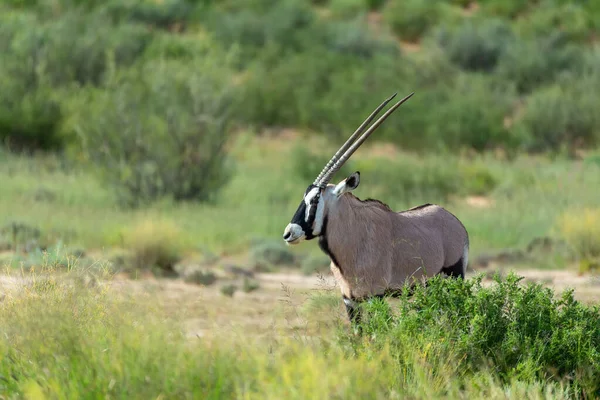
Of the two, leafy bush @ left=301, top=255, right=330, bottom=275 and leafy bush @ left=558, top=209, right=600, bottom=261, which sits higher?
leafy bush @ left=558, top=209, right=600, bottom=261

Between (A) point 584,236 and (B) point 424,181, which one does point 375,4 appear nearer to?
(B) point 424,181

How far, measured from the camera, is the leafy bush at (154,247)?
46.0 ft

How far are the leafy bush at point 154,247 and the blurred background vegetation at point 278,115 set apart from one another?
4 centimetres

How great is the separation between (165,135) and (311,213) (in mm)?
13033

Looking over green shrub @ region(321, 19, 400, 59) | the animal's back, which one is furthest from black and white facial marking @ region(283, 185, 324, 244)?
green shrub @ region(321, 19, 400, 59)

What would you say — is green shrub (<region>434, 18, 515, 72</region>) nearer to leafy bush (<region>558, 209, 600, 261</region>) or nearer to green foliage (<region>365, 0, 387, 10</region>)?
green foliage (<region>365, 0, 387, 10</region>)

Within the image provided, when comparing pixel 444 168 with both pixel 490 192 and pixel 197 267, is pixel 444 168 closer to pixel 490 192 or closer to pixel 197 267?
pixel 490 192

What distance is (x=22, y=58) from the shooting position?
1077 inches

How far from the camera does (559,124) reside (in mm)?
27797

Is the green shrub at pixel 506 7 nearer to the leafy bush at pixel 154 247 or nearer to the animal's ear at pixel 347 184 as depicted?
the leafy bush at pixel 154 247

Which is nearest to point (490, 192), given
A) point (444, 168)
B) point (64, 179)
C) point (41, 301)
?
point (444, 168)

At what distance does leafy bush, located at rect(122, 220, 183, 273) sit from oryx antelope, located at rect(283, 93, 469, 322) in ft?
21.4

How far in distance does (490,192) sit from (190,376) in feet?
51.8

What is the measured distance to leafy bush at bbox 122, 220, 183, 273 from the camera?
46.0 feet
